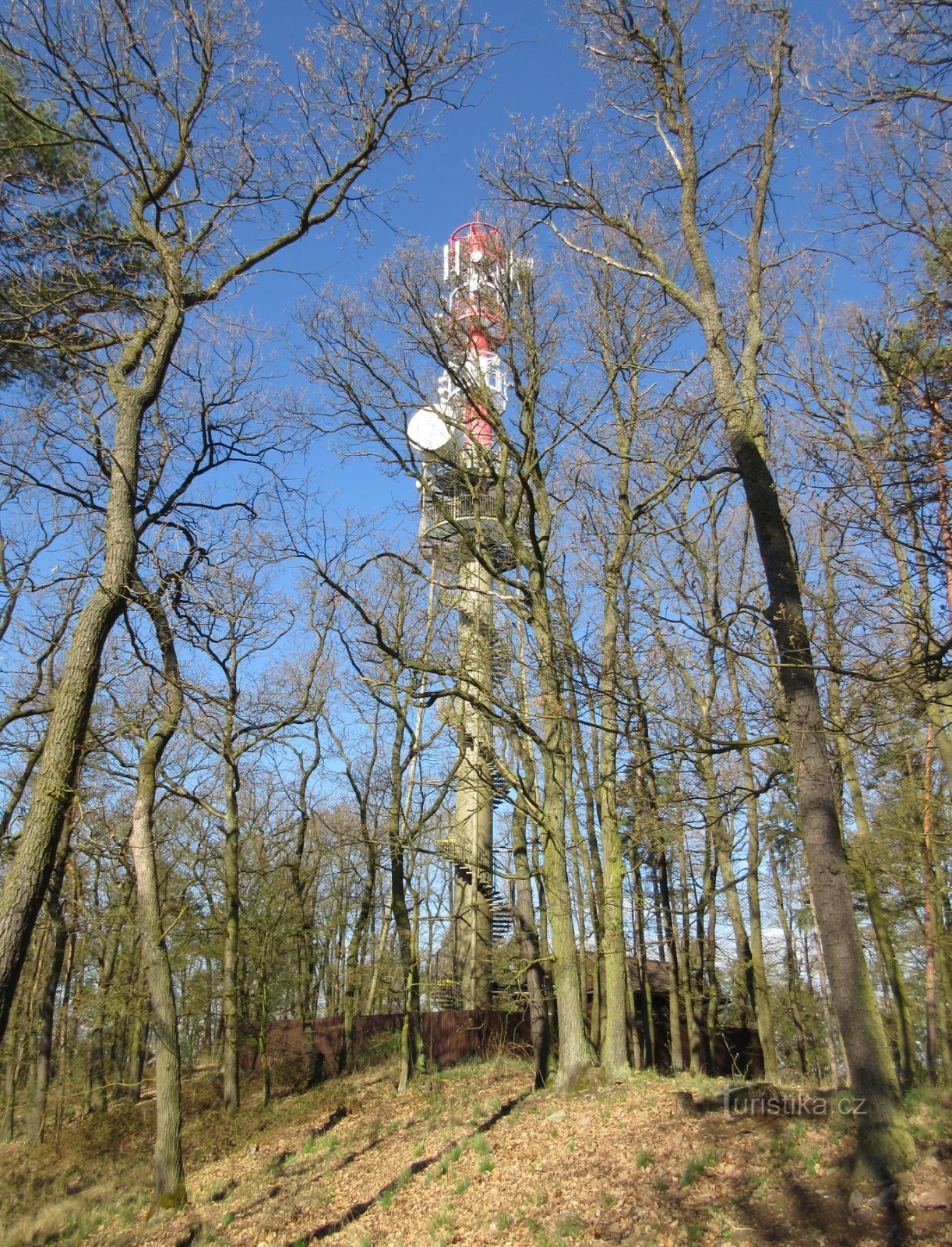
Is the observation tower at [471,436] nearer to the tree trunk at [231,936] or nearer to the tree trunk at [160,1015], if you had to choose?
the tree trunk at [160,1015]

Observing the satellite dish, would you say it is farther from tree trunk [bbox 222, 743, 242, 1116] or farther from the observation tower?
tree trunk [bbox 222, 743, 242, 1116]

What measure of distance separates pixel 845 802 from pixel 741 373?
9347 millimetres

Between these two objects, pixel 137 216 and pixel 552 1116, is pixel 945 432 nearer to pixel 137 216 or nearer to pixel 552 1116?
pixel 137 216

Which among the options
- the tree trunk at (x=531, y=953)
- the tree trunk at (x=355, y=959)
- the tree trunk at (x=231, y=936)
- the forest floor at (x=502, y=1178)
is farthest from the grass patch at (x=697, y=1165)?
the tree trunk at (x=355, y=959)

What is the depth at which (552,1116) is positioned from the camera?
978 cm

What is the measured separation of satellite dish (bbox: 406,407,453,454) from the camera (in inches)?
437

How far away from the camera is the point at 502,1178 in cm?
836

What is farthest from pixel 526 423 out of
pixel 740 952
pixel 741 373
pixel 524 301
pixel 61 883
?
pixel 740 952

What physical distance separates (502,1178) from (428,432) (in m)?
9.79

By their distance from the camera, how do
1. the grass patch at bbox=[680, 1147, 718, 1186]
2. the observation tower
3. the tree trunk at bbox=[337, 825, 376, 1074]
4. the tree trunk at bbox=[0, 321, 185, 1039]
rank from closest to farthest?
the tree trunk at bbox=[0, 321, 185, 1039]
the grass patch at bbox=[680, 1147, 718, 1186]
the observation tower
the tree trunk at bbox=[337, 825, 376, 1074]

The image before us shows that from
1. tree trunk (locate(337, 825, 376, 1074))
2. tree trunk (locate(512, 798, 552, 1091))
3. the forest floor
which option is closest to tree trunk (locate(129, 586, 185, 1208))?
the forest floor

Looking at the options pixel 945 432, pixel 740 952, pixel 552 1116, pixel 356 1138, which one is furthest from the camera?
pixel 740 952

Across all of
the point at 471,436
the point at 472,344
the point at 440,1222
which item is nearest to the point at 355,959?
the point at 440,1222

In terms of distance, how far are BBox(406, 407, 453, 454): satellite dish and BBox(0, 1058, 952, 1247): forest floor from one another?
8.26 m
